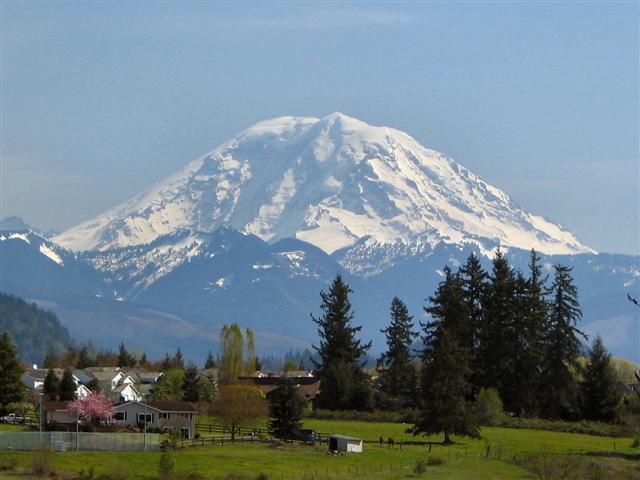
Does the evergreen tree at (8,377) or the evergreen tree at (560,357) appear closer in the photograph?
the evergreen tree at (8,377)

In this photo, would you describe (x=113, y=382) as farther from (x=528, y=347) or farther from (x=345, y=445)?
(x=345, y=445)

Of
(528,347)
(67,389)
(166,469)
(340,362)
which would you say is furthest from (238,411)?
(67,389)

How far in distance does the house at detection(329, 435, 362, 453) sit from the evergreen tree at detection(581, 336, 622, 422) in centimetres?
3321

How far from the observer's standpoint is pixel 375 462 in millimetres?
95750

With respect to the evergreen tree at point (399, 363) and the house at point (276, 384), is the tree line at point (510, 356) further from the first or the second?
the house at point (276, 384)

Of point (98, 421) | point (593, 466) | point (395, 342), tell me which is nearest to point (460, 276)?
point (395, 342)

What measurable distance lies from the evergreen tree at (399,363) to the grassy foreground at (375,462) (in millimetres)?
33742

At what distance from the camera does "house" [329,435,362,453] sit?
101m

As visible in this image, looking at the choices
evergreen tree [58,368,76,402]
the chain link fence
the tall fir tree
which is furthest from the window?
the tall fir tree

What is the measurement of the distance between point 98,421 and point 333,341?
37544 mm

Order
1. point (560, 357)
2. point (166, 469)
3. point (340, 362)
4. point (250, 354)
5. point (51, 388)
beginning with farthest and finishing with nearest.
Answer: point (250, 354) < point (51, 388) < point (340, 362) < point (560, 357) < point (166, 469)

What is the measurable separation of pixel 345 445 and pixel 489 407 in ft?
84.1

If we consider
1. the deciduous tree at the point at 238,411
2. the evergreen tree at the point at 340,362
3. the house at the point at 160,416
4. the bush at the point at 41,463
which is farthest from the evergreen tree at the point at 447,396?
the bush at the point at 41,463

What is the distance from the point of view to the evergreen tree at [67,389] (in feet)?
458
